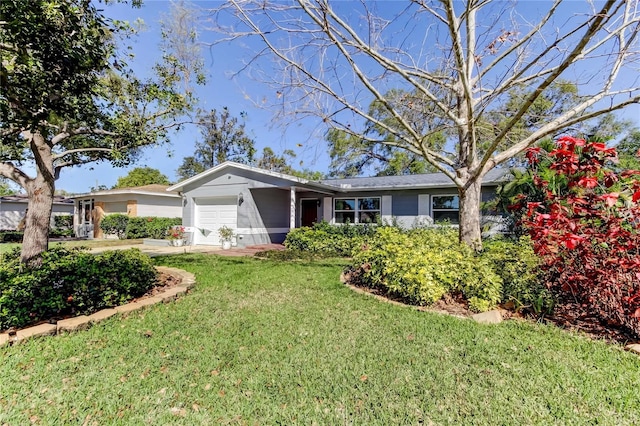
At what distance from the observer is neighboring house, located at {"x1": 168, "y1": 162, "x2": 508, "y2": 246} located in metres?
12.1

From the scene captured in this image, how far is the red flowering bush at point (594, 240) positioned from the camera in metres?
Result: 3.51

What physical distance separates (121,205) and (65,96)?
57.8 ft

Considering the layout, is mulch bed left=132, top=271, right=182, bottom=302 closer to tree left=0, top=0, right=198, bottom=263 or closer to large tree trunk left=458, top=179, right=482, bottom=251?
tree left=0, top=0, right=198, bottom=263

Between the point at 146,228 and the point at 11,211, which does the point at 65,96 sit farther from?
the point at 11,211

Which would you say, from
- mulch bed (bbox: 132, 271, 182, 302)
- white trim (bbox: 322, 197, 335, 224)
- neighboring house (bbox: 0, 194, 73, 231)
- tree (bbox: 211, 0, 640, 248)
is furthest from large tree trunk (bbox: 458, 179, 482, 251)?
neighboring house (bbox: 0, 194, 73, 231)

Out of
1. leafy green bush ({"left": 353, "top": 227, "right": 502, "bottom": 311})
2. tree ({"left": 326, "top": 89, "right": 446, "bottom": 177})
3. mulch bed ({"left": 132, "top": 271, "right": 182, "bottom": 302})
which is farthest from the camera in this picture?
tree ({"left": 326, "top": 89, "right": 446, "bottom": 177})

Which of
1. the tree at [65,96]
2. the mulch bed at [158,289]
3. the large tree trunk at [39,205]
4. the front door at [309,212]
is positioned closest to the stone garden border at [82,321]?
the mulch bed at [158,289]

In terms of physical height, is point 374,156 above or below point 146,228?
above

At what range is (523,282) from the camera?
4445 mm

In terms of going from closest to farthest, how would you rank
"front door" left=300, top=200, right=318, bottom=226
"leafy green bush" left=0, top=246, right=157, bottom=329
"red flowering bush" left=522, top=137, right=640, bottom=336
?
"red flowering bush" left=522, top=137, right=640, bottom=336
"leafy green bush" left=0, top=246, right=157, bottom=329
"front door" left=300, top=200, right=318, bottom=226

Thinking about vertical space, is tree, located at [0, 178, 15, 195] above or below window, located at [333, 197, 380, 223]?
above

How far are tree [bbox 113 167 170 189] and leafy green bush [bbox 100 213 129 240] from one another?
22446 millimetres

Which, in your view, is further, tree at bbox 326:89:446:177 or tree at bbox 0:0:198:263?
tree at bbox 326:89:446:177

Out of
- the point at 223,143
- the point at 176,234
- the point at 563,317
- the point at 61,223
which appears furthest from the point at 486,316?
the point at 223,143
